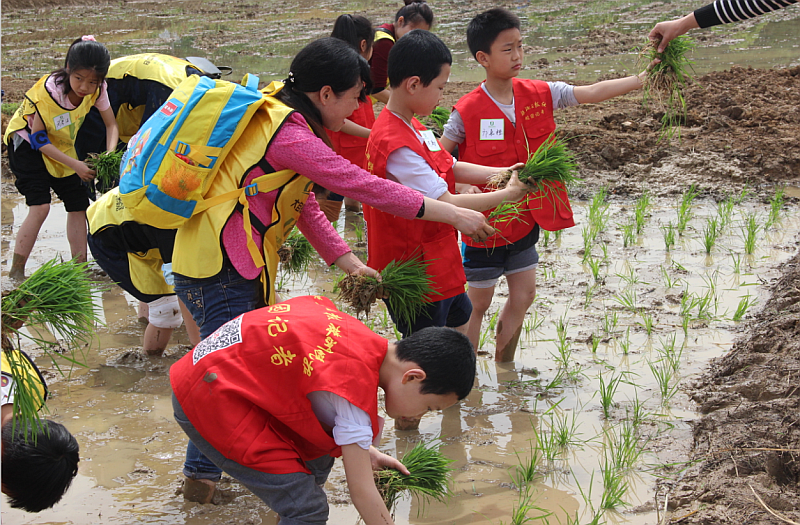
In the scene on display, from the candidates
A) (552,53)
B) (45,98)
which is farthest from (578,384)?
(552,53)

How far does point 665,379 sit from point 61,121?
148 inches

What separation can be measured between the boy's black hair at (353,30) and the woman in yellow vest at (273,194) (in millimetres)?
2141

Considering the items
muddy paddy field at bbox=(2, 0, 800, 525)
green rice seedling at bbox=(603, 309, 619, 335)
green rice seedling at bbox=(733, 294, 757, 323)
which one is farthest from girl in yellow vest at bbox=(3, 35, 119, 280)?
green rice seedling at bbox=(733, 294, 757, 323)

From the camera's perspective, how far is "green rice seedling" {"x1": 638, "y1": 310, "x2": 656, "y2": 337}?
3945 mm

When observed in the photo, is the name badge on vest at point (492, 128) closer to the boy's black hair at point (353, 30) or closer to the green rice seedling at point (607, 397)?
the green rice seedling at point (607, 397)

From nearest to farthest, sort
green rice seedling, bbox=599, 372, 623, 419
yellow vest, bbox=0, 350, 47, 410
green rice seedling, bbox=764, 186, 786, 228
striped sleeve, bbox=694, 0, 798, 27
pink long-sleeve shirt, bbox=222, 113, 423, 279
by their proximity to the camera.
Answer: yellow vest, bbox=0, 350, 47, 410 < pink long-sleeve shirt, bbox=222, 113, 423, 279 < green rice seedling, bbox=599, 372, 623, 419 < striped sleeve, bbox=694, 0, 798, 27 < green rice seedling, bbox=764, 186, 786, 228

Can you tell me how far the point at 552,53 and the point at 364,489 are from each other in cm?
1103

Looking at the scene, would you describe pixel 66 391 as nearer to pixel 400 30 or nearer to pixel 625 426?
pixel 625 426

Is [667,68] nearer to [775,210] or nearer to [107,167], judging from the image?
[775,210]

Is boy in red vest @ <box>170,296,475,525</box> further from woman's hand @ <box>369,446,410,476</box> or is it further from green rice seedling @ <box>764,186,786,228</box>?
green rice seedling @ <box>764,186,786,228</box>

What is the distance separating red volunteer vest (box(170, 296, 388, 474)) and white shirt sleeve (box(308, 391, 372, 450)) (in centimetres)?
3

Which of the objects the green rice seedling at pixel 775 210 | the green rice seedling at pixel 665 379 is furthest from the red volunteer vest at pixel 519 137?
the green rice seedling at pixel 775 210

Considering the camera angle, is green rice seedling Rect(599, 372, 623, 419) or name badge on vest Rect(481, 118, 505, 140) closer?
green rice seedling Rect(599, 372, 623, 419)

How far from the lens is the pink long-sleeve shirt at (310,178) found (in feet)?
8.04
